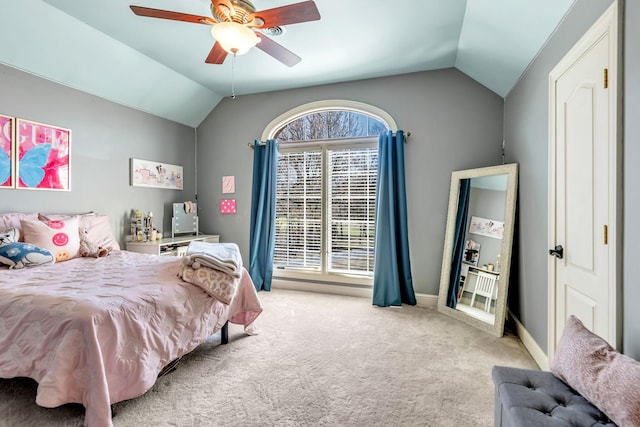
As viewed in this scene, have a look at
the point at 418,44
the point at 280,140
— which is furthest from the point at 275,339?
the point at 418,44

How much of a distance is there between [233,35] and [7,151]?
7.97ft

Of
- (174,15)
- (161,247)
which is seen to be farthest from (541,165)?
(161,247)

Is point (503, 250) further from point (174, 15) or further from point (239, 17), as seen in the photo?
point (174, 15)

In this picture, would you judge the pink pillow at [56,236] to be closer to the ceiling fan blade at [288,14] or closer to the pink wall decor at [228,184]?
the pink wall decor at [228,184]

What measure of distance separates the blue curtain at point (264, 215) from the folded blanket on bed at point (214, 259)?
70.6 inches

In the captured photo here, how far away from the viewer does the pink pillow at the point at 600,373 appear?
1060 mm

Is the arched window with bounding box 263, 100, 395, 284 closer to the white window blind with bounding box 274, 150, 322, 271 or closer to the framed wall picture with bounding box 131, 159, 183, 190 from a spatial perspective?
the white window blind with bounding box 274, 150, 322, 271

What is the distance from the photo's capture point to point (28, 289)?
181 centimetres

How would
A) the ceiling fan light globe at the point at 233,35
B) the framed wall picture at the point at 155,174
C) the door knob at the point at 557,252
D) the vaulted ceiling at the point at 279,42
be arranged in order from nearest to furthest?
1. the ceiling fan light globe at the point at 233,35
2. the door knob at the point at 557,252
3. the vaulted ceiling at the point at 279,42
4. the framed wall picture at the point at 155,174

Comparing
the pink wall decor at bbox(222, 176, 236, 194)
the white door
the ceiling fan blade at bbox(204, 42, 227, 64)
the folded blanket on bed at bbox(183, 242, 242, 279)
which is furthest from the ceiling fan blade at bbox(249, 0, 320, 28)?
the pink wall decor at bbox(222, 176, 236, 194)

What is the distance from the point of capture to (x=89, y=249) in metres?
2.95

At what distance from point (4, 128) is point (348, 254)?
362cm

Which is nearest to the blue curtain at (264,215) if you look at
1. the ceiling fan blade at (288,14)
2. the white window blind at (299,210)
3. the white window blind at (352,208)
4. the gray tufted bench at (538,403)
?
the white window blind at (299,210)

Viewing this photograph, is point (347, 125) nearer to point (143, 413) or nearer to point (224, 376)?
point (224, 376)
